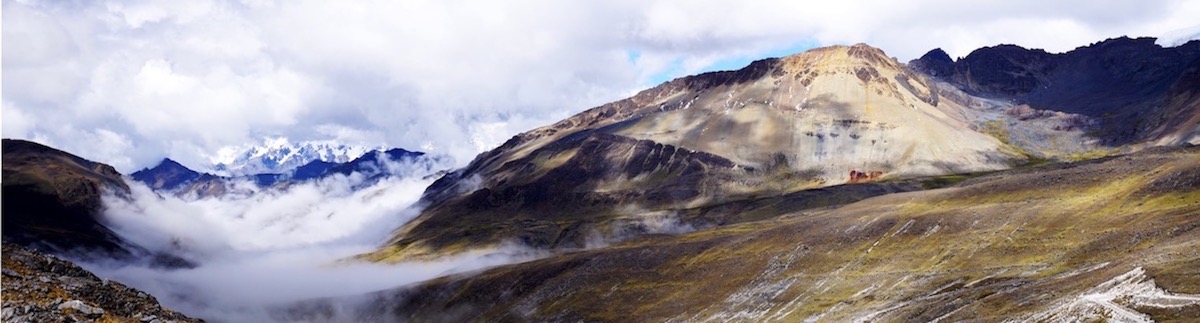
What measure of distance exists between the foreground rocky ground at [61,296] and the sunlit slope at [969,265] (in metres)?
88.2

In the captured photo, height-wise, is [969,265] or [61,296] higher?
[61,296]

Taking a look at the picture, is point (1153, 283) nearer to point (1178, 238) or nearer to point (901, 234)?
point (1178, 238)

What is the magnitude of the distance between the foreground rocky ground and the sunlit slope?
88.2 m

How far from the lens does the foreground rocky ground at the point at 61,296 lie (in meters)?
41.2

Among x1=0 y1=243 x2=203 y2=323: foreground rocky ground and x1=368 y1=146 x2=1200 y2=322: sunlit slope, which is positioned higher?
x1=0 y1=243 x2=203 y2=323: foreground rocky ground

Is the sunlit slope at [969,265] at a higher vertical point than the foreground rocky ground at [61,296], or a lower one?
lower

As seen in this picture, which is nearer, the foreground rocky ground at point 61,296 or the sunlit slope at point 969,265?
the foreground rocky ground at point 61,296

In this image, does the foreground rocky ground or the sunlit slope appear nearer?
the foreground rocky ground

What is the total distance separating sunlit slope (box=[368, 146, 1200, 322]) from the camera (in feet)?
315

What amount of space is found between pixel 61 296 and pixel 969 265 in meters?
127

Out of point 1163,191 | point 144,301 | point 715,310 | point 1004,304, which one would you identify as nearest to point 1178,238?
point 1004,304

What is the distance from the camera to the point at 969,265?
134 meters

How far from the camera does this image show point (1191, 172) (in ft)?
463

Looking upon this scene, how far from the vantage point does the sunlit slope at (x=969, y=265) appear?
9588 centimetres
